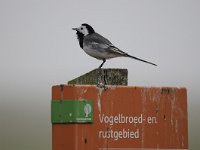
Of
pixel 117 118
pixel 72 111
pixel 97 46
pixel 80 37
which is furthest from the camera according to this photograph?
pixel 80 37

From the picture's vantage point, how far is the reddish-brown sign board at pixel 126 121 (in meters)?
6.64

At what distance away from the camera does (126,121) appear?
670 cm

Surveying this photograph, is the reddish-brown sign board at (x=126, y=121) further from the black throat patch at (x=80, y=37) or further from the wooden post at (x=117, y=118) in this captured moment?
the black throat patch at (x=80, y=37)

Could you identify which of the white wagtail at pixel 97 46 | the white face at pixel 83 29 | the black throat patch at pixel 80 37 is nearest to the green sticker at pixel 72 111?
the white wagtail at pixel 97 46

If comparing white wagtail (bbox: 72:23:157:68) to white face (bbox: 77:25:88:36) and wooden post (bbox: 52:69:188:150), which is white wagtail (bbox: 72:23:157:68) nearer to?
white face (bbox: 77:25:88:36)

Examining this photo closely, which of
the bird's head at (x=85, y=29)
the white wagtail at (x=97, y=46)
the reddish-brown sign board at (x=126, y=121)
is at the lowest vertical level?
the reddish-brown sign board at (x=126, y=121)

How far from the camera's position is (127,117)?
6719 mm

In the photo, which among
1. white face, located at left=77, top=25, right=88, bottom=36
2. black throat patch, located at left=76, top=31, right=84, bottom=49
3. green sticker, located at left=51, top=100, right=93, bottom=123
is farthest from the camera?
white face, located at left=77, top=25, right=88, bottom=36

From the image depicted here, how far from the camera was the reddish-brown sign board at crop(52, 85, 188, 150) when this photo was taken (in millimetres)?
6641

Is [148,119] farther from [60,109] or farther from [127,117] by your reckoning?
[60,109]

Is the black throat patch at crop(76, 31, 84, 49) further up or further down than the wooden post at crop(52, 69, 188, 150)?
further up

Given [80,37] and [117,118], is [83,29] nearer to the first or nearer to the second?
[80,37]

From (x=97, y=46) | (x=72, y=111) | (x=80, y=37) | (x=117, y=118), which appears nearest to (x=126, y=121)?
(x=117, y=118)

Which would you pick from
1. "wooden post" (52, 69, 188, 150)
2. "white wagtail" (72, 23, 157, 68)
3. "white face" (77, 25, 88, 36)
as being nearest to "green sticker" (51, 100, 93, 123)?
"wooden post" (52, 69, 188, 150)
